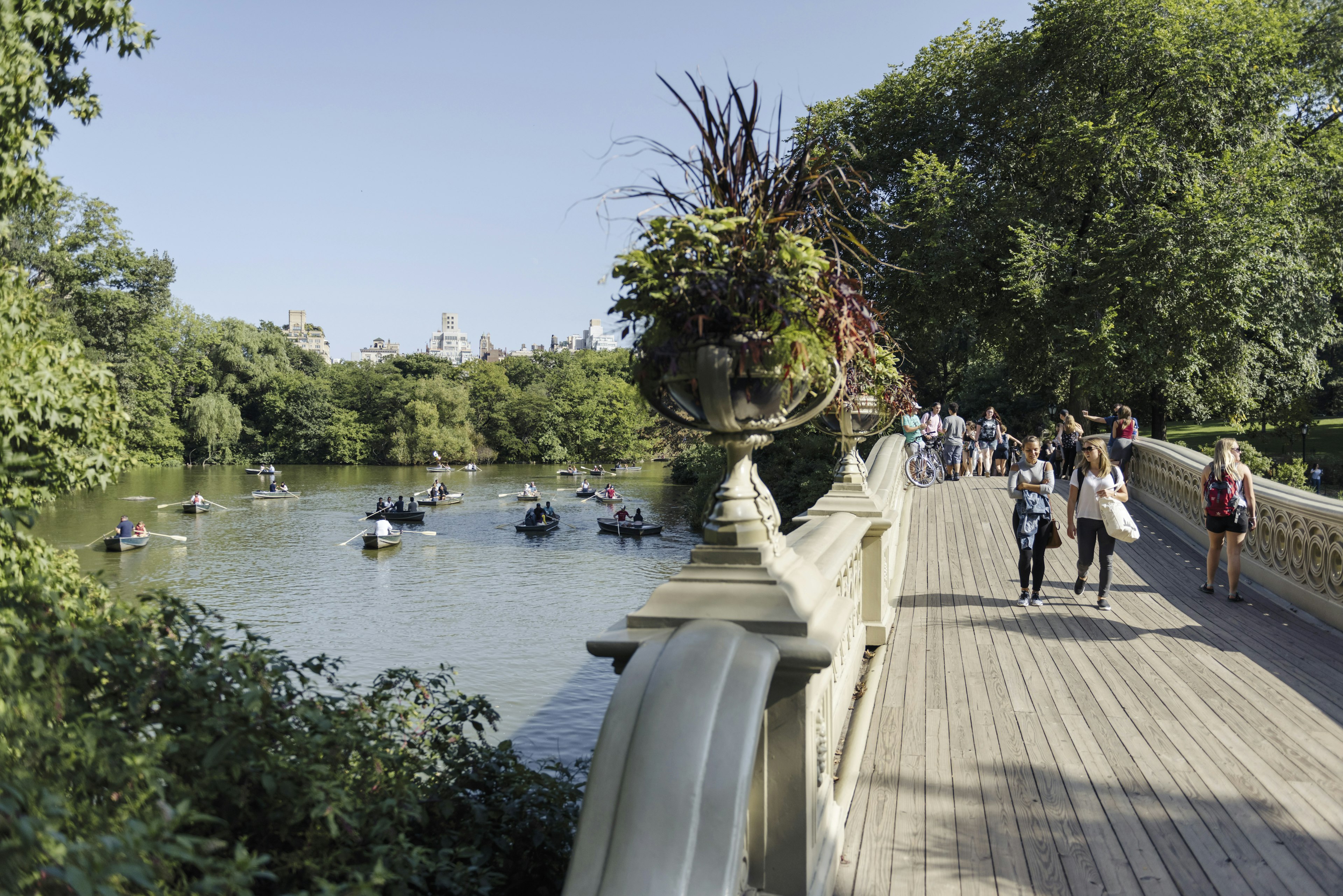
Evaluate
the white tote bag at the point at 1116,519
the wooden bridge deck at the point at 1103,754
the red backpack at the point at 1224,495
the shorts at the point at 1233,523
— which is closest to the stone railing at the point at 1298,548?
the wooden bridge deck at the point at 1103,754

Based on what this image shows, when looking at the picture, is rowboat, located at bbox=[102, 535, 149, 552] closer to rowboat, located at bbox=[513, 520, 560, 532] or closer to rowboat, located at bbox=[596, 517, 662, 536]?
rowboat, located at bbox=[513, 520, 560, 532]

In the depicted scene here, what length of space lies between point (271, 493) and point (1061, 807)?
178 feet

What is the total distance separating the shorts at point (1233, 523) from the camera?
25.6 feet

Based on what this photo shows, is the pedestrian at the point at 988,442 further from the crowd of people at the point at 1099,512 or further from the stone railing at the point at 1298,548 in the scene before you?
the crowd of people at the point at 1099,512

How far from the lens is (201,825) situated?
258 centimetres

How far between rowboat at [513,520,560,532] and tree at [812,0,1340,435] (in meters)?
20.3

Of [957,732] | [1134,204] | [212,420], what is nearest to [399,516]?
[1134,204]

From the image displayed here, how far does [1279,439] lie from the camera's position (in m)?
39.8

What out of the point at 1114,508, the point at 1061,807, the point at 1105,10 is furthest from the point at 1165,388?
the point at 1061,807

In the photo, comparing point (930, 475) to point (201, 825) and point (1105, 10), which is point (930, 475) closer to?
point (1105, 10)

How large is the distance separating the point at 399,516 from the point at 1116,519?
3803 centimetres

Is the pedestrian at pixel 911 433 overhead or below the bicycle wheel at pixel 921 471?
overhead

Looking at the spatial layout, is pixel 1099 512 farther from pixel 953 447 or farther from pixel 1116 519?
pixel 953 447

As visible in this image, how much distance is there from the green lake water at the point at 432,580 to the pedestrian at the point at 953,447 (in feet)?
26.2
